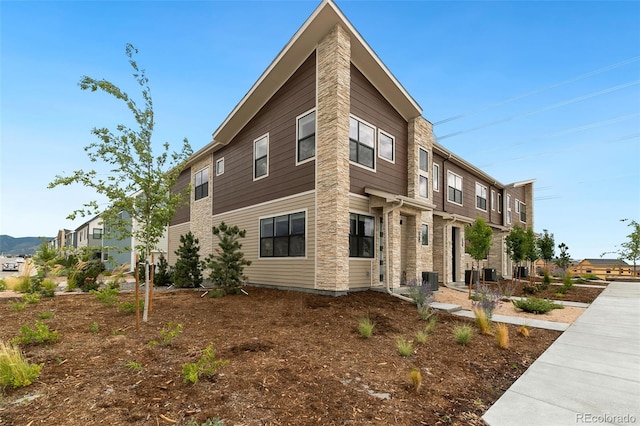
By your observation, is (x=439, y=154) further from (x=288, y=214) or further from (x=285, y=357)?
(x=285, y=357)

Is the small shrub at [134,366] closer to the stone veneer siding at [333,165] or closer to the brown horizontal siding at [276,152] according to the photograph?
the stone veneer siding at [333,165]

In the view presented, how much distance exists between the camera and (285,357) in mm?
4895

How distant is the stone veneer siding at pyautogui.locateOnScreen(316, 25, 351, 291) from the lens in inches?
392

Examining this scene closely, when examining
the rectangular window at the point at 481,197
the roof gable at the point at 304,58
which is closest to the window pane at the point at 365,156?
the roof gable at the point at 304,58

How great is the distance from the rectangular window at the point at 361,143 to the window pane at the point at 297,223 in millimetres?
2704

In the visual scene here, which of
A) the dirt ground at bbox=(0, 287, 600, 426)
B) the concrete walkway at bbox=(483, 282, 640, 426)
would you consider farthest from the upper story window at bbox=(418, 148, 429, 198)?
the concrete walkway at bbox=(483, 282, 640, 426)

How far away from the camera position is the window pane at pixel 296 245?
1141cm

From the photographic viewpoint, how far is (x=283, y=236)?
40.2 ft

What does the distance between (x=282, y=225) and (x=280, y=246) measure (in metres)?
0.81

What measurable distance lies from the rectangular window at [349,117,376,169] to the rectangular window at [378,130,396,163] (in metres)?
0.47

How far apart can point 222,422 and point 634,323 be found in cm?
1041

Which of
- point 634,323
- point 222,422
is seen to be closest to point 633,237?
point 634,323

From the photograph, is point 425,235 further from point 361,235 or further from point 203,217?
point 203,217

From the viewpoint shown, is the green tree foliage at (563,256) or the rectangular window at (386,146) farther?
the green tree foliage at (563,256)
